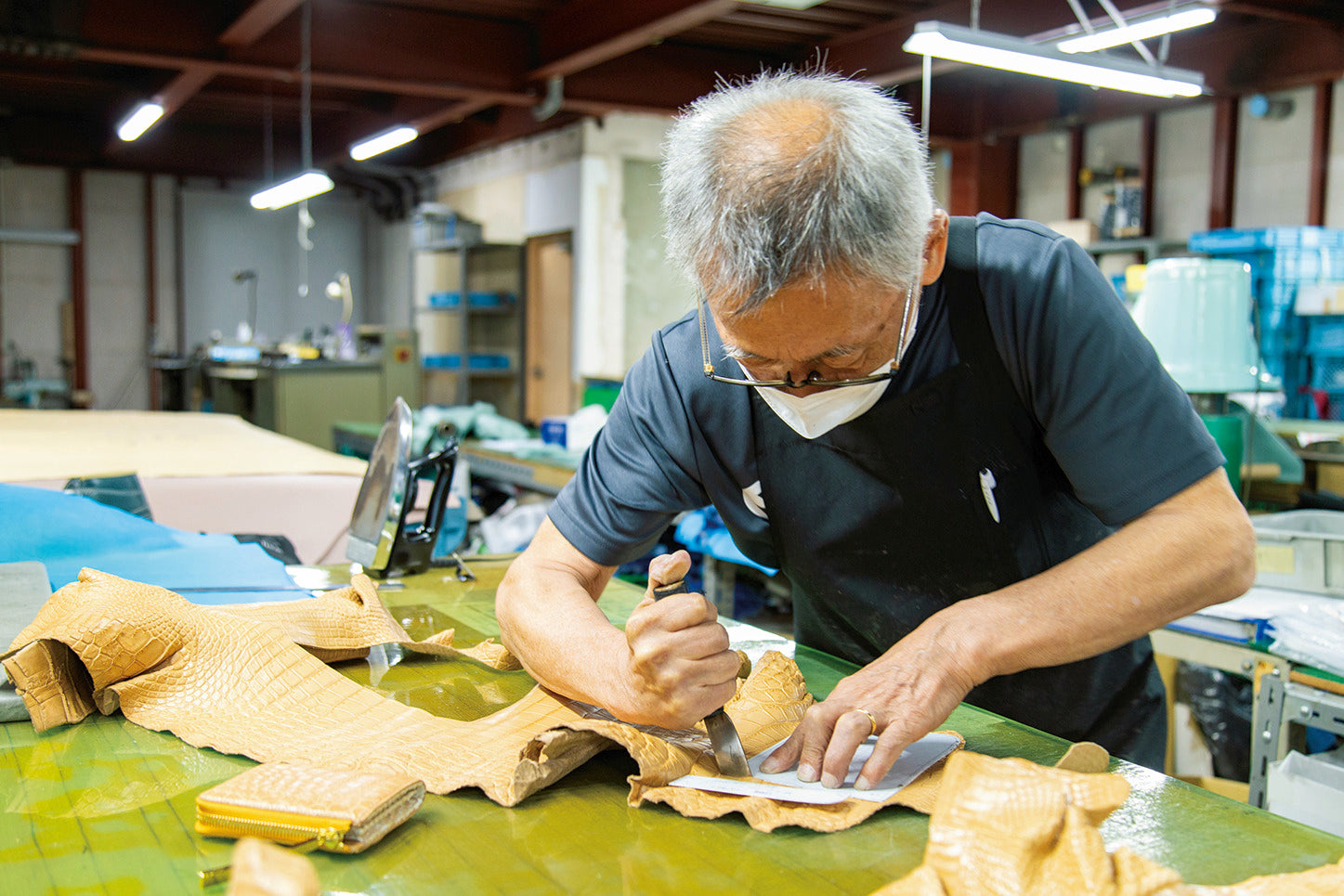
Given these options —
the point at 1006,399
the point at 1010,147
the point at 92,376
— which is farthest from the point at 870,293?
the point at 92,376

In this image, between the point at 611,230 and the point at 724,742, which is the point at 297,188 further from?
the point at 724,742

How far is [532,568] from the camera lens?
4.45 feet

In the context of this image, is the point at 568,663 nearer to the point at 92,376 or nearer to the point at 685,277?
the point at 685,277

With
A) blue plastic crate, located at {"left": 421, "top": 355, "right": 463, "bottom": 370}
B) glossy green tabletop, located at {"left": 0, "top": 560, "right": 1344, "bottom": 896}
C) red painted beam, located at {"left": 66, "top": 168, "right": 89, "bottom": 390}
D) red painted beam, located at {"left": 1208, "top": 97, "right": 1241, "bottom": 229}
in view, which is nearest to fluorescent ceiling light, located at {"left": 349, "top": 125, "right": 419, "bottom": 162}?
blue plastic crate, located at {"left": 421, "top": 355, "right": 463, "bottom": 370}

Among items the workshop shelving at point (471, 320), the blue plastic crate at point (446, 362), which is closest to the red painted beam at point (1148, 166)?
the workshop shelving at point (471, 320)

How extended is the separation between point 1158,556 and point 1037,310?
0.29 meters

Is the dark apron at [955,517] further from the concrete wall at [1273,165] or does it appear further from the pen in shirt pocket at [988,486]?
the concrete wall at [1273,165]

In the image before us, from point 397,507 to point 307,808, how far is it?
109cm

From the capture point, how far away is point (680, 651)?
0.98 metres

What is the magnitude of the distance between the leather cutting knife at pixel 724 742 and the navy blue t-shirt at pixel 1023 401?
37 cm

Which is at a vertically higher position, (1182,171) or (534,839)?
(1182,171)

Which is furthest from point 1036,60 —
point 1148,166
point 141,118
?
point 141,118

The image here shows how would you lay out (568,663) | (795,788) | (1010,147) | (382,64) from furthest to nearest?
(1010,147), (382,64), (568,663), (795,788)

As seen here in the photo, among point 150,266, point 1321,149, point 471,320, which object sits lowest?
point 471,320
